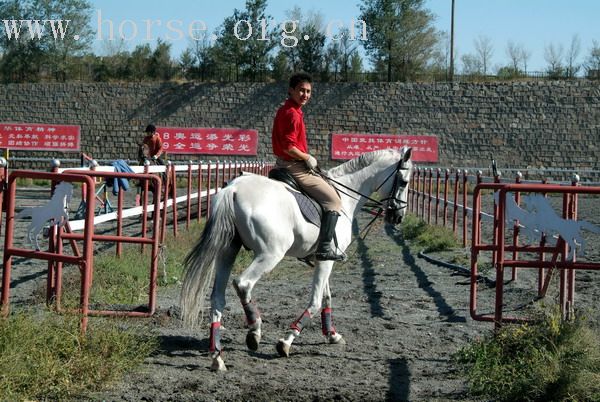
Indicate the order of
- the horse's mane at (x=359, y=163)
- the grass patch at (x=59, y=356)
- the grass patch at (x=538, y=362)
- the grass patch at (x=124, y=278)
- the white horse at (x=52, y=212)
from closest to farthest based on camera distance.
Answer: the grass patch at (x=59, y=356) < the grass patch at (x=538, y=362) < the white horse at (x=52, y=212) < the horse's mane at (x=359, y=163) < the grass patch at (x=124, y=278)

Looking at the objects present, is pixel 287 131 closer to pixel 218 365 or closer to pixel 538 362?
pixel 218 365

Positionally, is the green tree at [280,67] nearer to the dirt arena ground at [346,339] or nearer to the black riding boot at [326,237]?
the dirt arena ground at [346,339]

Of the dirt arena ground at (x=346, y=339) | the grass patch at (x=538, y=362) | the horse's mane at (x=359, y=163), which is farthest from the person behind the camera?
the horse's mane at (x=359, y=163)

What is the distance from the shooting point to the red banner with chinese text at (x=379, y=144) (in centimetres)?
3362

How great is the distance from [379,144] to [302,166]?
28.4 m

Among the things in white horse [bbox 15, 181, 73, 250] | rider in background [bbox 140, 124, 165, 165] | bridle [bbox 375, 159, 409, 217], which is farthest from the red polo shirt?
rider in background [bbox 140, 124, 165, 165]

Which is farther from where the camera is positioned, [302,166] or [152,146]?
[152,146]

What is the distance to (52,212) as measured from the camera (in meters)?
5.47

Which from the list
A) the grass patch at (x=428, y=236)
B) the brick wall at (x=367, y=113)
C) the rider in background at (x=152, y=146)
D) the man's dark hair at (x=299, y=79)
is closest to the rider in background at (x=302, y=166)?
the man's dark hair at (x=299, y=79)

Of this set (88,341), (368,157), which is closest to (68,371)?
(88,341)

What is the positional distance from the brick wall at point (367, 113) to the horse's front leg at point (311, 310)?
28258mm

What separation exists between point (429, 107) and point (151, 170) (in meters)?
24.2

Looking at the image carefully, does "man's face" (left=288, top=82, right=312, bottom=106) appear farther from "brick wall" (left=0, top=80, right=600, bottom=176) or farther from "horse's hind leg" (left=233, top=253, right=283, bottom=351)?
"brick wall" (left=0, top=80, right=600, bottom=176)

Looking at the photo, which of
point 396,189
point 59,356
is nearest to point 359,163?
point 396,189
